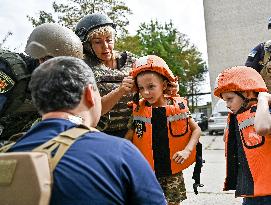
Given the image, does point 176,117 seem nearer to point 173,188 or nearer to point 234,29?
point 173,188

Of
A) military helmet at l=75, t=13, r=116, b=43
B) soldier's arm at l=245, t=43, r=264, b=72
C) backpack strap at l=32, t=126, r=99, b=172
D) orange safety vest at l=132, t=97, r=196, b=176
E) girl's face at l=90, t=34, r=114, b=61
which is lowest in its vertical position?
orange safety vest at l=132, t=97, r=196, b=176

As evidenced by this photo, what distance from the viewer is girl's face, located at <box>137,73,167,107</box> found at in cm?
290

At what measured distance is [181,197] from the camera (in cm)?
291

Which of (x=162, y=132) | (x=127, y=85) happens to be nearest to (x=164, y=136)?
(x=162, y=132)

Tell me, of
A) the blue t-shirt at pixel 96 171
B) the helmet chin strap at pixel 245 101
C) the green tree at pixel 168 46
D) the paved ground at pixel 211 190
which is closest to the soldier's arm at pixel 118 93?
the helmet chin strap at pixel 245 101

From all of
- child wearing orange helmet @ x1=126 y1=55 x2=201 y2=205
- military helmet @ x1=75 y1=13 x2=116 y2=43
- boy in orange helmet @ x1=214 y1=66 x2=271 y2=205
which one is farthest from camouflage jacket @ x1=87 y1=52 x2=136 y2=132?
boy in orange helmet @ x1=214 y1=66 x2=271 y2=205

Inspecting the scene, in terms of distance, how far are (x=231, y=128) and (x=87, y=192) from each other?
5.53ft

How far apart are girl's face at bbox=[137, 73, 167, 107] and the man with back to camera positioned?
1.36 m

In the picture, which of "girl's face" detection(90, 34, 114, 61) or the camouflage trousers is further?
"girl's face" detection(90, 34, 114, 61)

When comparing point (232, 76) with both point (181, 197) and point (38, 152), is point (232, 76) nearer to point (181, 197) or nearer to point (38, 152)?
point (181, 197)

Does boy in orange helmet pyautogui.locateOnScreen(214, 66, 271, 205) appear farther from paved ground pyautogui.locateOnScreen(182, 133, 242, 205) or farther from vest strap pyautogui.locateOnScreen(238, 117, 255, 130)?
paved ground pyautogui.locateOnScreen(182, 133, 242, 205)

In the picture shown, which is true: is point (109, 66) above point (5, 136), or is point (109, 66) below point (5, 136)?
above

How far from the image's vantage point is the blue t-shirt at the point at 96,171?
4.31 feet

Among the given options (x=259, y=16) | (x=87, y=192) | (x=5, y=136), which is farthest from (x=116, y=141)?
(x=259, y=16)
